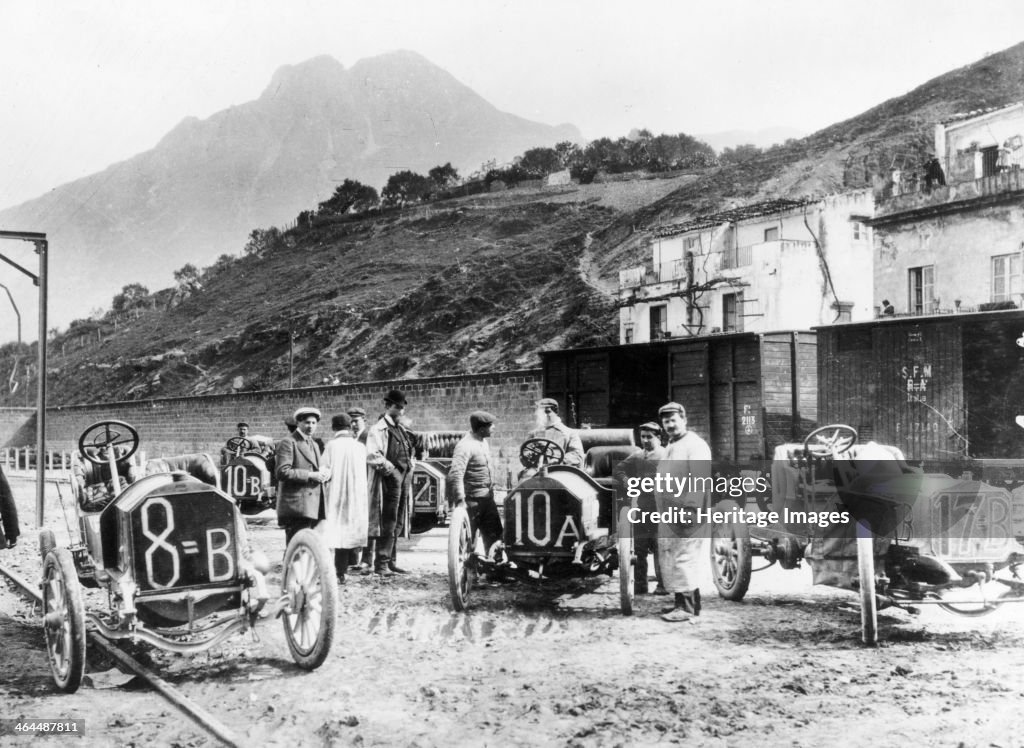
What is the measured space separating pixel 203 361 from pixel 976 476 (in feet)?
173

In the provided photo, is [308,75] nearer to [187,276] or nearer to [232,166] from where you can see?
[232,166]

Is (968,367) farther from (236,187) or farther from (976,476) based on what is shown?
(236,187)

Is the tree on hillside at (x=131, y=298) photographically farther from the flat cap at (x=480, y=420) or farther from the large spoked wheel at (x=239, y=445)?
the flat cap at (x=480, y=420)

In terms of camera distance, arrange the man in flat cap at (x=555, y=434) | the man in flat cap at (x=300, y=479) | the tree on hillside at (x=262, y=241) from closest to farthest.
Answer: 1. the man in flat cap at (x=300, y=479)
2. the man in flat cap at (x=555, y=434)
3. the tree on hillside at (x=262, y=241)

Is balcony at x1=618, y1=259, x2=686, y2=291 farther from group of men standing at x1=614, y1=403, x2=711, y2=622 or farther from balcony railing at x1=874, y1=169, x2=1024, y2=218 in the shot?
group of men standing at x1=614, y1=403, x2=711, y2=622

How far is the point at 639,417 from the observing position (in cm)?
1669

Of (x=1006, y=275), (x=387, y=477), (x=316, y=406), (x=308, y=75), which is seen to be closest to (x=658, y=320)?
(x=316, y=406)

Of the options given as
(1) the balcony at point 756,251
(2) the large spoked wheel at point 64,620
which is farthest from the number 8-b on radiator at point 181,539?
(1) the balcony at point 756,251

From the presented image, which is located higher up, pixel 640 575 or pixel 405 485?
pixel 405 485

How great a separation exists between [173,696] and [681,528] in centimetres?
350

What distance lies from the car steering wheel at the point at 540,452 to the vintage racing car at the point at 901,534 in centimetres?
200

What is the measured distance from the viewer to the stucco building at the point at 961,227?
21438 millimetres

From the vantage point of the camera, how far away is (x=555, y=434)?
9.36 meters

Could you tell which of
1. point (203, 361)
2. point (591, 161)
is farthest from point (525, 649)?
point (591, 161)
